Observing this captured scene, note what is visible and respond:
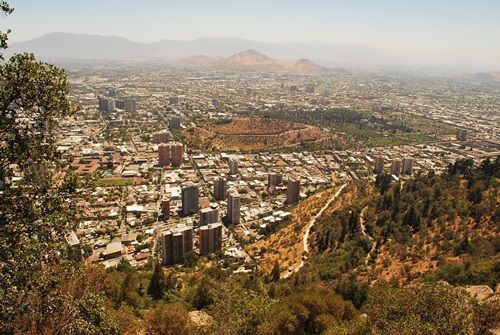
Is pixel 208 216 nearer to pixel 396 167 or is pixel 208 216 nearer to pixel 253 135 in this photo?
pixel 396 167

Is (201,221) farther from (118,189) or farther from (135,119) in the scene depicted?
(135,119)

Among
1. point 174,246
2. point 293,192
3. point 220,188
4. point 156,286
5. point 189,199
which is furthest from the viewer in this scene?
point 220,188

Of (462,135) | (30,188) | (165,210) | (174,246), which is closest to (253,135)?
(165,210)

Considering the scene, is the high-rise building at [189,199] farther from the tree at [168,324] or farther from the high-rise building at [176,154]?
the tree at [168,324]

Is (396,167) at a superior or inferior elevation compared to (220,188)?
superior

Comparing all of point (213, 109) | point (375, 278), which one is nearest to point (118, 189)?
point (375, 278)

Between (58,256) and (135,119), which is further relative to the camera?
(135,119)
